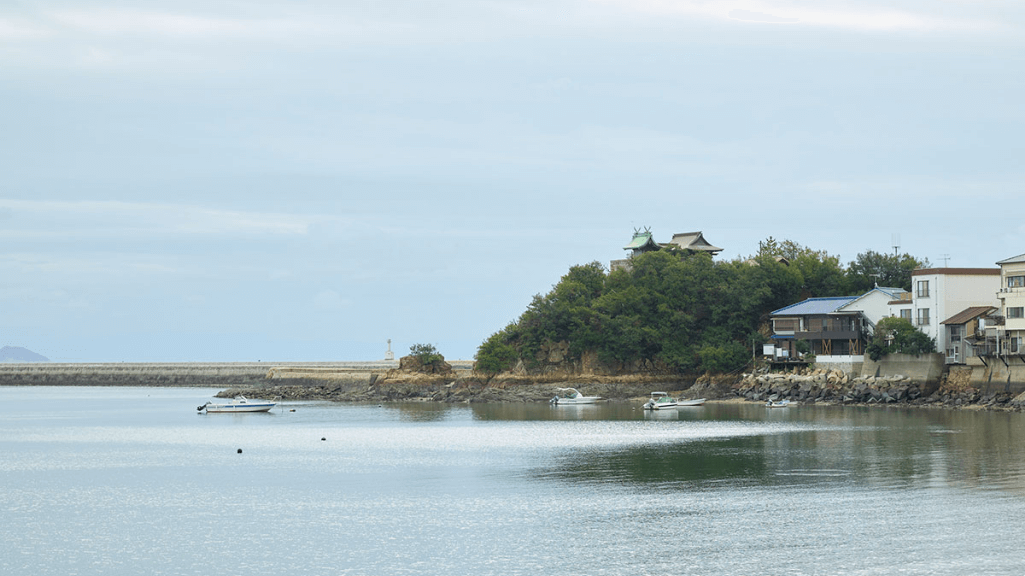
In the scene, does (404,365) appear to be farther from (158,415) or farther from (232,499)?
(232,499)

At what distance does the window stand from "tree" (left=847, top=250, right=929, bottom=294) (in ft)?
48.7

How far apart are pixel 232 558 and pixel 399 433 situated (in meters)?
35.4

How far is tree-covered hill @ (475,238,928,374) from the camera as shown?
309 feet

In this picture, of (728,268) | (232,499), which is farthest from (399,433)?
(728,268)

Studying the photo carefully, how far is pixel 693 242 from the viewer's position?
4515 inches

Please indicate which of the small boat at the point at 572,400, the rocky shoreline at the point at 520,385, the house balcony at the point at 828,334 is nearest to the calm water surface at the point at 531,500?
the rocky shoreline at the point at 520,385

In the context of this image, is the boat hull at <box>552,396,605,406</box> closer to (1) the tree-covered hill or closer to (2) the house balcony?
(1) the tree-covered hill

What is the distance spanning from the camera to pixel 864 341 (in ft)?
274

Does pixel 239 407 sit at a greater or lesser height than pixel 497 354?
lesser

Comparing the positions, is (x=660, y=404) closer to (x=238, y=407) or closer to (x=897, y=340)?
(x=897, y=340)

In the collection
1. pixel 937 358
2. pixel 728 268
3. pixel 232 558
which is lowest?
pixel 232 558

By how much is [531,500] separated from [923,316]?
51.7 metres

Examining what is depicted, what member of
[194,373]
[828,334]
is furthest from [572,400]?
[194,373]

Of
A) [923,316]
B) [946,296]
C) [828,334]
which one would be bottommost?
[828,334]
